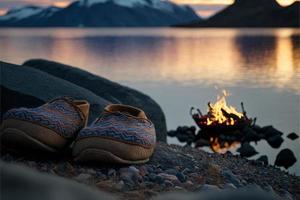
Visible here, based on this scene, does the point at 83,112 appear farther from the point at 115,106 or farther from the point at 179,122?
the point at 179,122

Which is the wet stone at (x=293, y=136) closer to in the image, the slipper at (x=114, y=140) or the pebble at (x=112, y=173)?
the slipper at (x=114, y=140)

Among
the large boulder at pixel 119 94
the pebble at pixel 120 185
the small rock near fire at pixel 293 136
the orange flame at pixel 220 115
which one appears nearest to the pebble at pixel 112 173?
the pebble at pixel 120 185

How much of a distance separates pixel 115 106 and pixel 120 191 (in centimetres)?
108

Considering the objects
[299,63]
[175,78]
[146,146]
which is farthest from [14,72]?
[299,63]

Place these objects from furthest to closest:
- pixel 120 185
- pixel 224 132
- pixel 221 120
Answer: pixel 221 120 < pixel 224 132 < pixel 120 185

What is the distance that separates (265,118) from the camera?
19375 millimetres

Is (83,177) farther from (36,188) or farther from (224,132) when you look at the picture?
(224,132)

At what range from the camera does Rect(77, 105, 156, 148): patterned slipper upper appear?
16.5 ft

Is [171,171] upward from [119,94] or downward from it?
downward

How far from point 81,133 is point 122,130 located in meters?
0.38

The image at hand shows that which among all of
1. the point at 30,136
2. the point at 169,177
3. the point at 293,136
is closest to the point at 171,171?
the point at 169,177

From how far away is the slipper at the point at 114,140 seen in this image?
502cm

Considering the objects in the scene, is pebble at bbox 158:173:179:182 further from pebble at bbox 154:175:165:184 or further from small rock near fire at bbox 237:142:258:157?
small rock near fire at bbox 237:142:258:157

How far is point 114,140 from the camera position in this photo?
5000 millimetres
